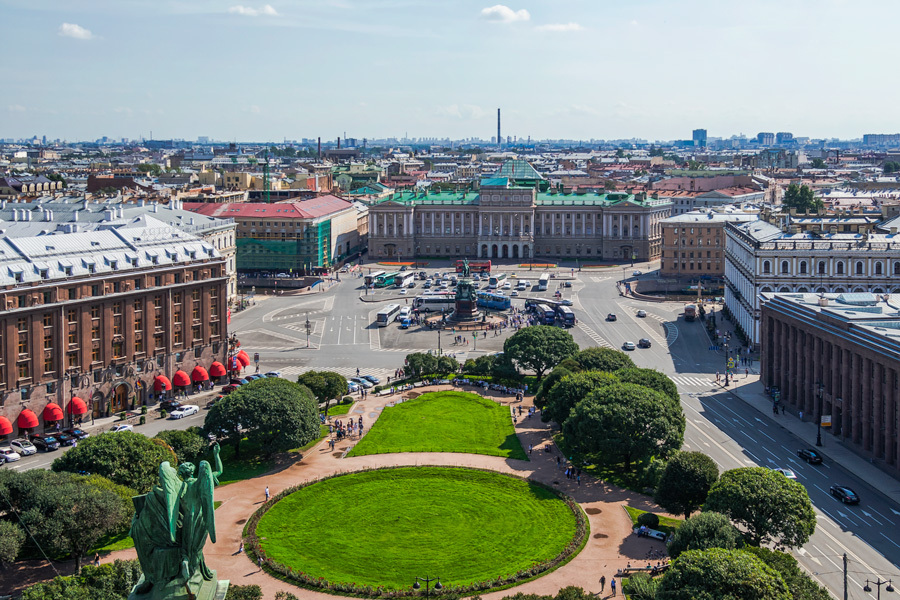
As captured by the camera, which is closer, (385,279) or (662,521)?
(662,521)

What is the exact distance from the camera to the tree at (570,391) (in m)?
80.6

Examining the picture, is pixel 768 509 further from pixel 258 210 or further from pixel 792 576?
pixel 258 210

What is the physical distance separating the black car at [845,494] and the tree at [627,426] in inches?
450

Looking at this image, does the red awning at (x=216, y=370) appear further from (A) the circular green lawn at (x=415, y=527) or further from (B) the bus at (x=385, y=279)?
(B) the bus at (x=385, y=279)

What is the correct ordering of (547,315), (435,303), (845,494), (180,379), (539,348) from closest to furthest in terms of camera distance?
1. (845,494)
2. (180,379)
3. (539,348)
4. (547,315)
5. (435,303)

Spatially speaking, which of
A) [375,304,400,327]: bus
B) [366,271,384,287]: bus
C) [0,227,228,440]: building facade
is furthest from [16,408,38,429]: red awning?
[366,271,384,287]: bus

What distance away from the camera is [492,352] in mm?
118750

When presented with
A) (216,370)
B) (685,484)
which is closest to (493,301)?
(216,370)

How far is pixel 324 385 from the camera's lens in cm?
8962

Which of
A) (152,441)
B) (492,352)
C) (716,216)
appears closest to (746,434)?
(492,352)

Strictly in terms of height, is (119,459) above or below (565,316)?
below

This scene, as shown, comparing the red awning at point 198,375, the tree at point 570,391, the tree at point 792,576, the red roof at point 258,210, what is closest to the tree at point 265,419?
the tree at point 570,391

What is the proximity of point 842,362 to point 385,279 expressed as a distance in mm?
98027

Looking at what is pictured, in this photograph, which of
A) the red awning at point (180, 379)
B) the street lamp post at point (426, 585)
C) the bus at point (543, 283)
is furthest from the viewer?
the bus at point (543, 283)
